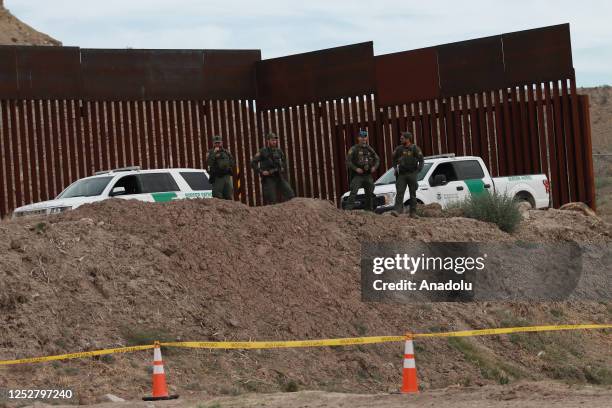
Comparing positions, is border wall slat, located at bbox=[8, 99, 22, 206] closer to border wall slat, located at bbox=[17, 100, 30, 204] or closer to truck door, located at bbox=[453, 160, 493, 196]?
border wall slat, located at bbox=[17, 100, 30, 204]

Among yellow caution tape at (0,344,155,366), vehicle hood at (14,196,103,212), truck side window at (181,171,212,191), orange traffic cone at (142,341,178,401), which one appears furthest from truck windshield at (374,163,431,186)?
orange traffic cone at (142,341,178,401)

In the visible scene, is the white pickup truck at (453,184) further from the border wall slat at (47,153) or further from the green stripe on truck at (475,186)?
the border wall slat at (47,153)

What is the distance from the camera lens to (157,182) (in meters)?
23.5

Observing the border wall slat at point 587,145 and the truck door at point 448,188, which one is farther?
the border wall slat at point 587,145

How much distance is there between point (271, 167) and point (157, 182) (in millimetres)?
2338

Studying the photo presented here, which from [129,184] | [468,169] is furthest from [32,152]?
[468,169]

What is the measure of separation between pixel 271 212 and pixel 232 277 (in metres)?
2.63

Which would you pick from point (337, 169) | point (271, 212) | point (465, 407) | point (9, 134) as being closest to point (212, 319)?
point (271, 212)

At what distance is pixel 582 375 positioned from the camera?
18.7 m

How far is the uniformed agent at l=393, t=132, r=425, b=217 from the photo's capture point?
73.9 feet

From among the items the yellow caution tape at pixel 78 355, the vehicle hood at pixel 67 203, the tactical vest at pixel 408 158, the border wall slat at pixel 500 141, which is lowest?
the yellow caution tape at pixel 78 355

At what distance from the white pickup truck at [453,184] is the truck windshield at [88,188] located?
16.0 feet

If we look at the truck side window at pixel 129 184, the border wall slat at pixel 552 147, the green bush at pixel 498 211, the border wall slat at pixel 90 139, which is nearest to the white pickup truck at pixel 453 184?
the green bush at pixel 498 211

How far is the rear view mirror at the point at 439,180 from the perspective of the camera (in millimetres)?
24891
